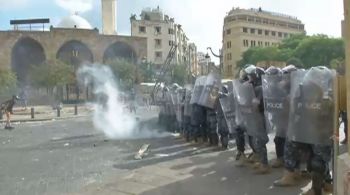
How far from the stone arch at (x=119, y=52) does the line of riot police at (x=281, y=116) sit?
6321 cm

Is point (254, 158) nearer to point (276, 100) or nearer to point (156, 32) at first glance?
point (276, 100)

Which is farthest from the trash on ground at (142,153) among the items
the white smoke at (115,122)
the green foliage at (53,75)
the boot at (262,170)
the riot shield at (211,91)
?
the green foliage at (53,75)

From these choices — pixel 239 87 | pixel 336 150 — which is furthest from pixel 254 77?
pixel 336 150

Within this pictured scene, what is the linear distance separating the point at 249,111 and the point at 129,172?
2.22 m

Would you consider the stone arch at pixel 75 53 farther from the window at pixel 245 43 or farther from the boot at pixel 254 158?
the boot at pixel 254 158

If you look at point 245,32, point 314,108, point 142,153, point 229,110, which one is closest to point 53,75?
point 245,32

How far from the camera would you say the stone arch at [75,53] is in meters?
71.5

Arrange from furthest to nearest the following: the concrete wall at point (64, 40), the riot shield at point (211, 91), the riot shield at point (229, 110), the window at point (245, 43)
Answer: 1. the window at point (245, 43)
2. the concrete wall at point (64, 40)
3. the riot shield at point (211, 91)
4. the riot shield at point (229, 110)

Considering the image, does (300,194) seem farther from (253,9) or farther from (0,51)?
(253,9)

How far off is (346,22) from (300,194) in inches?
110

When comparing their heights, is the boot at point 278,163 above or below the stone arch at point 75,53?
below

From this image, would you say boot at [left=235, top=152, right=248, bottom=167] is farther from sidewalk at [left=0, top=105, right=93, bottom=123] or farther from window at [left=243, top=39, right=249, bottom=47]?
window at [left=243, top=39, right=249, bottom=47]

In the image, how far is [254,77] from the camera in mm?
7129

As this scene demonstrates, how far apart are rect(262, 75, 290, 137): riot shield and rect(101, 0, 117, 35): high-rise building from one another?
81.1 metres
